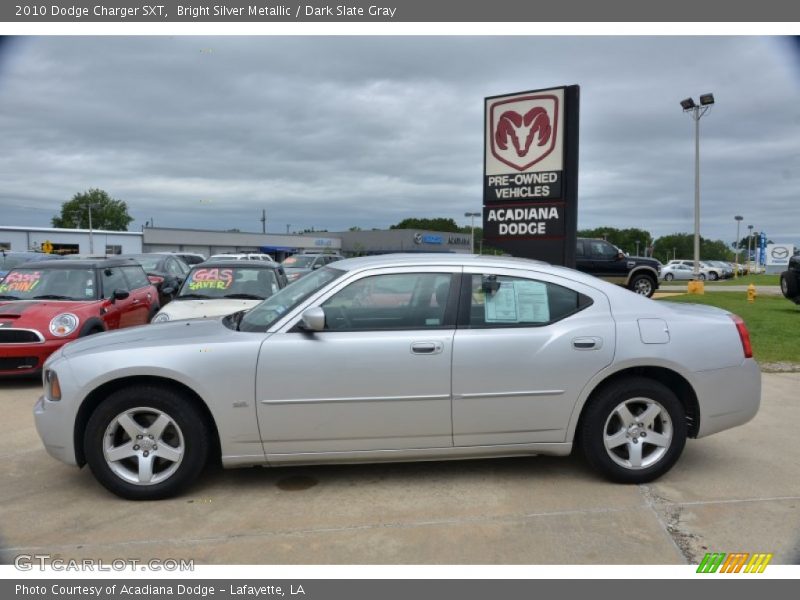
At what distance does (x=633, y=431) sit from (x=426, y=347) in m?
1.54

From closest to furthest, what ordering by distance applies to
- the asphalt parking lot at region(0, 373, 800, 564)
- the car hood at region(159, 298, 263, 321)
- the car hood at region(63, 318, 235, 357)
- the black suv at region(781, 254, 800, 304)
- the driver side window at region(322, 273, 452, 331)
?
the asphalt parking lot at region(0, 373, 800, 564) < the car hood at region(63, 318, 235, 357) < the driver side window at region(322, 273, 452, 331) < the car hood at region(159, 298, 263, 321) < the black suv at region(781, 254, 800, 304)

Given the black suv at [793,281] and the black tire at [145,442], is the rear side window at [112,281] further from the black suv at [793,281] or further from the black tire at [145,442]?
the black suv at [793,281]

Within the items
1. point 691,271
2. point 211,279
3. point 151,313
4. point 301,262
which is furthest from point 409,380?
point 691,271

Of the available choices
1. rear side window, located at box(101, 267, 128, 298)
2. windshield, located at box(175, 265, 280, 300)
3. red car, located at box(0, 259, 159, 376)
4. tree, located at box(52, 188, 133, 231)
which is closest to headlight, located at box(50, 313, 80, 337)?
red car, located at box(0, 259, 159, 376)

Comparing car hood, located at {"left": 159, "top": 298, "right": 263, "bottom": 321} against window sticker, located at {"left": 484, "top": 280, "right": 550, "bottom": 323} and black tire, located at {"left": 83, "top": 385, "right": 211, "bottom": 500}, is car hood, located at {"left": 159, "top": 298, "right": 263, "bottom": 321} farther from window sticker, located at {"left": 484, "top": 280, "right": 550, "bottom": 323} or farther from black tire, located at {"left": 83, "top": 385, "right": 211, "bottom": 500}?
window sticker, located at {"left": 484, "top": 280, "right": 550, "bottom": 323}

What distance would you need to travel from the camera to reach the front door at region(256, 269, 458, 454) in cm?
371

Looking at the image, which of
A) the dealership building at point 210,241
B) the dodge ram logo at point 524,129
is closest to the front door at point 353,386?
the dodge ram logo at point 524,129

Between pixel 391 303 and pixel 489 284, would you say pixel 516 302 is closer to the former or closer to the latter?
pixel 489 284

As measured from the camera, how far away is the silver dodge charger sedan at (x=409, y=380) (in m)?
3.70

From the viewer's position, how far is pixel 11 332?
22.0 ft

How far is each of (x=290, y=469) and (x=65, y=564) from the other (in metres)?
1.58

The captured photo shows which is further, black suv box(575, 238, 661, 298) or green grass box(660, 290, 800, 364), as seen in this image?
black suv box(575, 238, 661, 298)


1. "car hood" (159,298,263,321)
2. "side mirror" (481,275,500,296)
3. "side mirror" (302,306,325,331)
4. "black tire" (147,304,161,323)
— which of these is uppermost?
"side mirror" (481,275,500,296)

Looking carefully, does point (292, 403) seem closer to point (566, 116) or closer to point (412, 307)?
point (412, 307)
